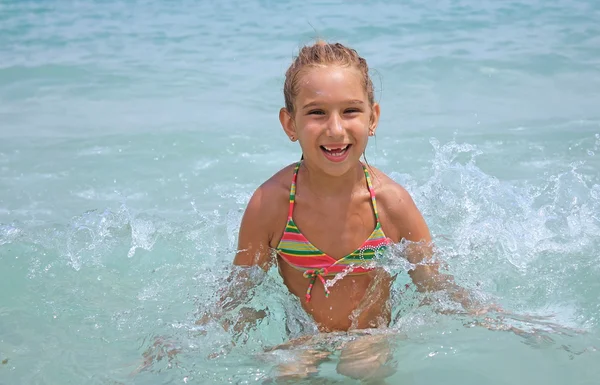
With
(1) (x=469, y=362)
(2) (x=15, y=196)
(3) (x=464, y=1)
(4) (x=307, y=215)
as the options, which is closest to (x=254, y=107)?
(2) (x=15, y=196)

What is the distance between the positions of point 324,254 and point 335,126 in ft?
1.81

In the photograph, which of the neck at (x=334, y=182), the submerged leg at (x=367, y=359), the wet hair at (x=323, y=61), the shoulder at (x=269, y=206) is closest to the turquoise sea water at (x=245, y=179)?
the submerged leg at (x=367, y=359)

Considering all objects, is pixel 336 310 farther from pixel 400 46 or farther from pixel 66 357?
pixel 400 46

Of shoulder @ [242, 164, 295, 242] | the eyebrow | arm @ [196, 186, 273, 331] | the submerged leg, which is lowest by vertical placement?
the submerged leg

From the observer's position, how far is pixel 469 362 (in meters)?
3.03

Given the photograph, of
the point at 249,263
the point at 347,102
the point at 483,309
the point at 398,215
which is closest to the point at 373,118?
the point at 347,102

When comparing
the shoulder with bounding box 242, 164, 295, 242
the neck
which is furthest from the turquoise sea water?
the neck

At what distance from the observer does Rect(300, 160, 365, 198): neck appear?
3.22 metres

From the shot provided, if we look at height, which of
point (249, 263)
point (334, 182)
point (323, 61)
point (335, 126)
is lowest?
point (249, 263)

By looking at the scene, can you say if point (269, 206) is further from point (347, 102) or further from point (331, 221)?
point (347, 102)

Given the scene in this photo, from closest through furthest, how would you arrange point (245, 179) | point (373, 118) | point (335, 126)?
point (335, 126) < point (373, 118) < point (245, 179)

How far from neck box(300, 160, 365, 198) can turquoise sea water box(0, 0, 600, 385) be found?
406mm

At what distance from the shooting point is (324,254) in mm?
3197

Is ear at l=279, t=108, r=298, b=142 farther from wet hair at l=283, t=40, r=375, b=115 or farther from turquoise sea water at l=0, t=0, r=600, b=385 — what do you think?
turquoise sea water at l=0, t=0, r=600, b=385
